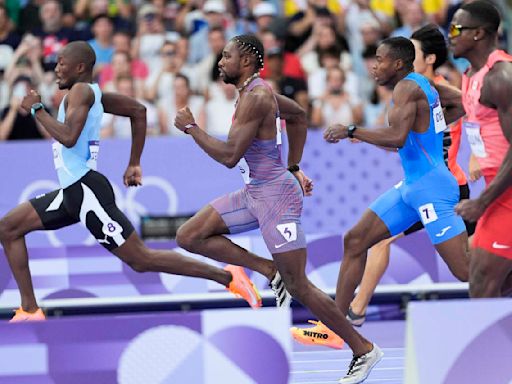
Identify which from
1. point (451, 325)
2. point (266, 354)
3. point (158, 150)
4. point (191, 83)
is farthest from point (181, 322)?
point (191, 83)

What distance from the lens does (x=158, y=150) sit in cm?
1427

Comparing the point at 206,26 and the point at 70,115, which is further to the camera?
the point at 206,26

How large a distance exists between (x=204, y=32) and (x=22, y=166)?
3.34m

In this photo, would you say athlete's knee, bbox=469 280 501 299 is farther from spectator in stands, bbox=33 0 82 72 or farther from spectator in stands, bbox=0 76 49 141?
spectator in stands, bbox=33 0 82 72

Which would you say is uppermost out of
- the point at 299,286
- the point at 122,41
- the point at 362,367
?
the point at 122,41

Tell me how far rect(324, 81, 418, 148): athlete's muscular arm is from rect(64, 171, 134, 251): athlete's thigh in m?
1.79

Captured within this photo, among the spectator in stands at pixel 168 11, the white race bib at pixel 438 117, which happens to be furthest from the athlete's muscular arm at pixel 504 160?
the spectator in stands at pixel 168 11

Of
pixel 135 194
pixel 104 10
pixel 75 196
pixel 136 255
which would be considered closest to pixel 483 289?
pixel 136 255

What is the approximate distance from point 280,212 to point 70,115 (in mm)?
1762

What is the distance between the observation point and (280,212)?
327 inches

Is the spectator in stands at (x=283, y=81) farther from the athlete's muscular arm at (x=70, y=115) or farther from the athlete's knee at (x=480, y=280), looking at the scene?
the athlete's knee at (x=480, y=280)

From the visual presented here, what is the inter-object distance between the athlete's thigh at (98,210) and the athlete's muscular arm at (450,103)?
2.60 metres

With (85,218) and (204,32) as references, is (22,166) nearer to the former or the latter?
(204,32)

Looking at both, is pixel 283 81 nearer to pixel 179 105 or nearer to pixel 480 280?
pixel 179 105
